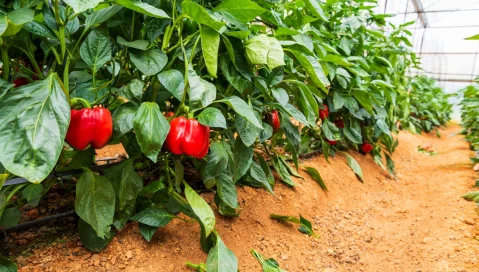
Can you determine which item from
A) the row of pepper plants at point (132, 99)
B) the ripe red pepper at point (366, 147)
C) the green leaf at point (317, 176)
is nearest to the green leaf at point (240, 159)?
the row of pepper plants at point (132, 99)

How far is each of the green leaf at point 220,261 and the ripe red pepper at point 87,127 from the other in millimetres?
383

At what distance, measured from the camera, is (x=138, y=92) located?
2.66 ft

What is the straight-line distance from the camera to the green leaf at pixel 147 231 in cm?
92

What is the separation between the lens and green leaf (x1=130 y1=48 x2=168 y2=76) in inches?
31.2

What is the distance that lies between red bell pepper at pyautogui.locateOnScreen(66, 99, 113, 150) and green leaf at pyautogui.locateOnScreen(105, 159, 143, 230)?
16cm

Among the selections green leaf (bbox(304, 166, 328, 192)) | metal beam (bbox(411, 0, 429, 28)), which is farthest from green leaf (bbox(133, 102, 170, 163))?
metal beam (bbox(411, 0, 429, 28))

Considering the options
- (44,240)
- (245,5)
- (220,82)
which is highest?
(245,5)

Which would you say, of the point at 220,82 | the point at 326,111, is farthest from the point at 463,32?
the point at 220,82

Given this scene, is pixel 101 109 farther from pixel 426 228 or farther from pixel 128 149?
pixel 426 228

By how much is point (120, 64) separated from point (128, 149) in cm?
23

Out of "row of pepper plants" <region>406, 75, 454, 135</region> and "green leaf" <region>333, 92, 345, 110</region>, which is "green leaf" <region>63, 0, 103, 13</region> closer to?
"green leaf" <region>333, 92, 345, 110</region>

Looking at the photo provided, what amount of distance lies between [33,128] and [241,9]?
0.52m

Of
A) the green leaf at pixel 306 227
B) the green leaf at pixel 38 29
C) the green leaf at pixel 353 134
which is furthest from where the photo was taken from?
the green leaf at pixel 353 134

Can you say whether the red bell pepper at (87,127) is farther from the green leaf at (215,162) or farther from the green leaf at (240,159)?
the green leaf at (240,159)
